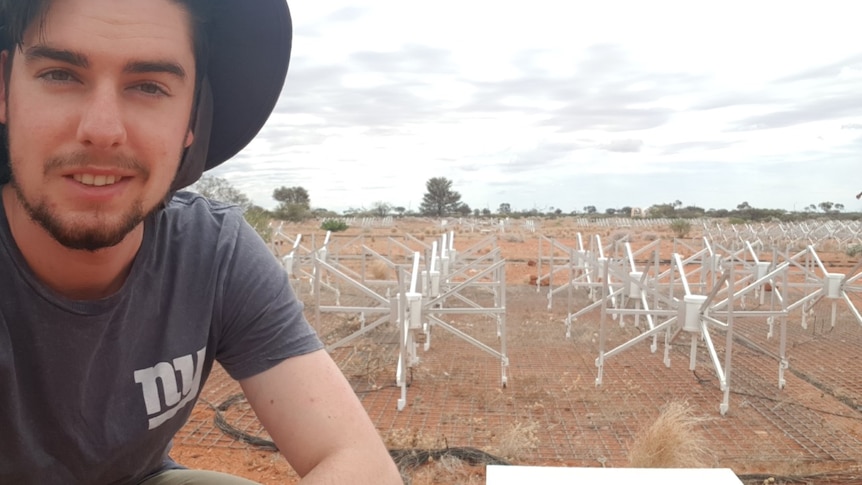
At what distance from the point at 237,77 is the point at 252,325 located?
64cm

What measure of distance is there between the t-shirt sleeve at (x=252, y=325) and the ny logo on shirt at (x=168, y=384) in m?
0.08

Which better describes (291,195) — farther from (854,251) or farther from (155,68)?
(155,68)

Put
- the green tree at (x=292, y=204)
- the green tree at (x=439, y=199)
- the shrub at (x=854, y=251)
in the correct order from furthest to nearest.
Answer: the green tree at (x=439, y=199), the green tree at (x=292, y=204), the shrub at (x=854, y=251)

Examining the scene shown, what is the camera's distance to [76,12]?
1193 mm

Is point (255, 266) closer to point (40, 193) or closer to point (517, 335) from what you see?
point (40, 193)

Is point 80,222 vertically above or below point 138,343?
above

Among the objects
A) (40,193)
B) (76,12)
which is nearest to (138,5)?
(76,12)

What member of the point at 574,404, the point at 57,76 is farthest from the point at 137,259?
the point at 574,404

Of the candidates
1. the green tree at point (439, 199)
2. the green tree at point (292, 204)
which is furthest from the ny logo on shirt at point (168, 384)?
the green tree at point (439, 199)

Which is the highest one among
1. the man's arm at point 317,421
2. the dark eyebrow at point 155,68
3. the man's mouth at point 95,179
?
the dark eyebrow at point 155,68

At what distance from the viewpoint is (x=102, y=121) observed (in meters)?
1.17

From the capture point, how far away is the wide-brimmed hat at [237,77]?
1539mm

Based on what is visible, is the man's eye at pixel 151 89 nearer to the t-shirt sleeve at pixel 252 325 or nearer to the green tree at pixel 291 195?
the t-shirt sleeve at pixel 252 325

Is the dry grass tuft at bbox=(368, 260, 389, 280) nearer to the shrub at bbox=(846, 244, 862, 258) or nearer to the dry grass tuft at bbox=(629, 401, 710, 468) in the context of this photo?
the dry grass tuft at bbox=(629, 401, 710, 468)
